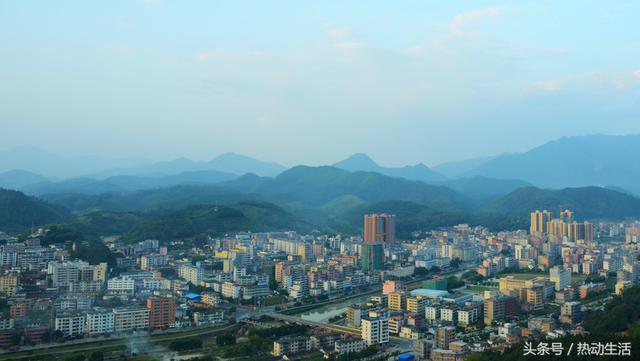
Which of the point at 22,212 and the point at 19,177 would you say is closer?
the point at 22,212

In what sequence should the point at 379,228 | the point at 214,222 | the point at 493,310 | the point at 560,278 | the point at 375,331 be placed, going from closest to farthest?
the point at 375,331 < the point at 493,310 < the point at 560,278 < the point at 379,228 < the point at 214,222

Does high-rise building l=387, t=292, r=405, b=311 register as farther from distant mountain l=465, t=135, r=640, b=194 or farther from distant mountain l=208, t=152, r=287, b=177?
distant mountain l=208, t=152, r=287, b=177

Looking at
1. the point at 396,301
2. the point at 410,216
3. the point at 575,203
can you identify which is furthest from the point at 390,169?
the point at 396,301

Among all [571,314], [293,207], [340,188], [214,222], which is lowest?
[571,314]

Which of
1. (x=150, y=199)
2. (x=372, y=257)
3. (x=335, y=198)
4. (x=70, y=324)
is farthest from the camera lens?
(x=335, y=198)

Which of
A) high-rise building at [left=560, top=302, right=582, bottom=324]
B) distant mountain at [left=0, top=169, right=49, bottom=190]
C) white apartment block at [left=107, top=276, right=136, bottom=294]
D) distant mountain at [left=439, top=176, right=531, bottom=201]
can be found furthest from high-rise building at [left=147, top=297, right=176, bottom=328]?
distant mountain at [left=0, top=169, right=49, bottom=190]

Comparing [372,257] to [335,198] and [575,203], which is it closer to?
[575,203]

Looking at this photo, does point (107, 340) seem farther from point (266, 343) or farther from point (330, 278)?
point (330, 278)
